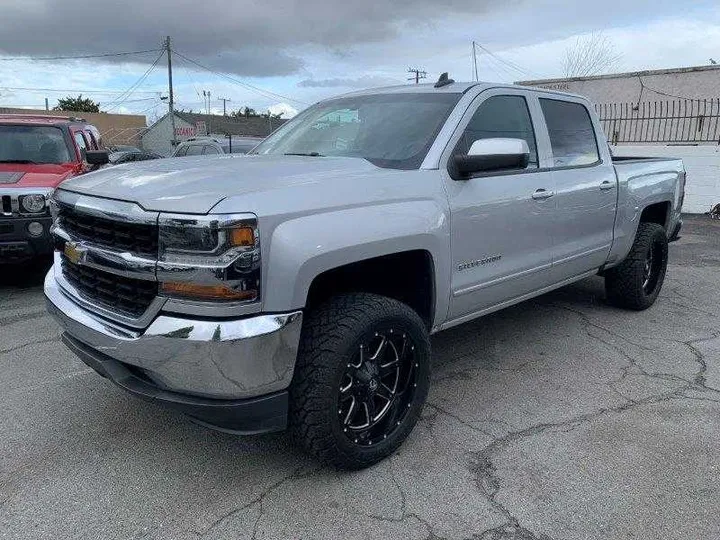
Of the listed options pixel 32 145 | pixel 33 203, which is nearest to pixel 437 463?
pixel 33 203

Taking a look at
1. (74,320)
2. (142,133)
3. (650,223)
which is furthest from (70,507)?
(142,133)

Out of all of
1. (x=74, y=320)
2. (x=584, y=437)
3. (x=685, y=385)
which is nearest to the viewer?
(x=74, y=320)

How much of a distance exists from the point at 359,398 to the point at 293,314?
25.9 inches

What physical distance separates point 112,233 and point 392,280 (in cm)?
146

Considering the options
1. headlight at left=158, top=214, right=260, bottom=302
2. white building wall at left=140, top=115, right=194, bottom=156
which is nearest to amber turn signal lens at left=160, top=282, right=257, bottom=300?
headlight at left=158, top=214, right=260, bottom=302

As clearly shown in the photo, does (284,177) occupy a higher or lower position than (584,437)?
higher

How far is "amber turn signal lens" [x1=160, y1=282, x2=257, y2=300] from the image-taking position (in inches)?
94.3

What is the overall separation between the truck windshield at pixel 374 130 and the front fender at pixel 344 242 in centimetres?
40

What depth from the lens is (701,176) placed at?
523 inches

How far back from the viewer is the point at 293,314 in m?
2.50

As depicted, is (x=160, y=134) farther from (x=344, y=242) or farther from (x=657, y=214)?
(x=344, y=242)

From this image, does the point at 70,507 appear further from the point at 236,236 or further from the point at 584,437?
the point at 584,437

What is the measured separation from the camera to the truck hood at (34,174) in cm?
614

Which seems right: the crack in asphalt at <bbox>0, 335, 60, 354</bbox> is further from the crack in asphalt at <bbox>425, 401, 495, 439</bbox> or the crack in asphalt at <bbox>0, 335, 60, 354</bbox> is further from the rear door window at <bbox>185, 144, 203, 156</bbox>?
the rear door window at <bbox>185, 144, 203, 156</bbox>
